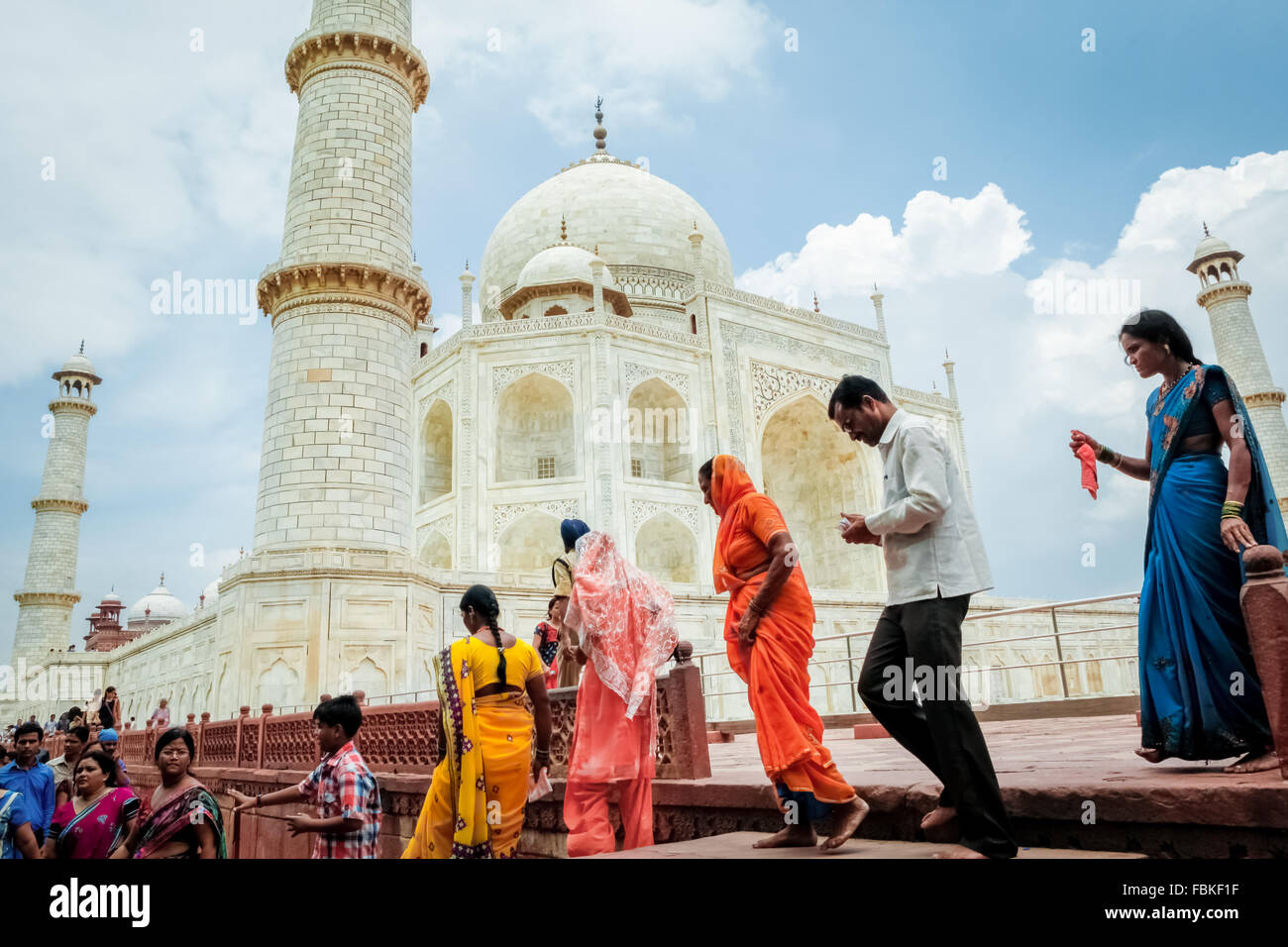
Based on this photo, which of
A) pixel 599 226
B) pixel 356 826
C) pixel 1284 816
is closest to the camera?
pixel 1284 816

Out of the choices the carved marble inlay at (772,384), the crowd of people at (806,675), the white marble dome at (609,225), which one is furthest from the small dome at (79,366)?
the crowd of people at (806,675)

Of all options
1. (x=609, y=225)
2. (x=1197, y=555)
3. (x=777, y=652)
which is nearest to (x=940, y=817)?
(x=777, y=652)

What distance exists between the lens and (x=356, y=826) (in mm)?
2680

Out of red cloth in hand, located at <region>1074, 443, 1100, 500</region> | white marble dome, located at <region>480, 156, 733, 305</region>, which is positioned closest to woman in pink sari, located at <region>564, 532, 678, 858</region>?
red cloth in hand, located at <region>1074, 443, 1100, 500</region>

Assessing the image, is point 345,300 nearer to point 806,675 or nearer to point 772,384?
point 806,675

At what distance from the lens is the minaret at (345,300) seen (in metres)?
10.1

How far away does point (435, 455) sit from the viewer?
845 inches

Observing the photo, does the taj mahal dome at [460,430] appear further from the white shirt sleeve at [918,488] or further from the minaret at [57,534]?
the white shirt sleeve at [918,488]

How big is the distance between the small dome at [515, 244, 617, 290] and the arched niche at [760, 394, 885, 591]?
6.34m

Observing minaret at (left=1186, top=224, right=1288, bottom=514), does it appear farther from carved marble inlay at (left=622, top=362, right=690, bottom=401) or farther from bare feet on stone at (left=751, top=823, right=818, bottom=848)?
bare feet on stone at (left=751, top=823, right=818, bottom=848)

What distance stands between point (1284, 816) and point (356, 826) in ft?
7.89

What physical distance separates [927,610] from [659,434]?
63.5 feet
